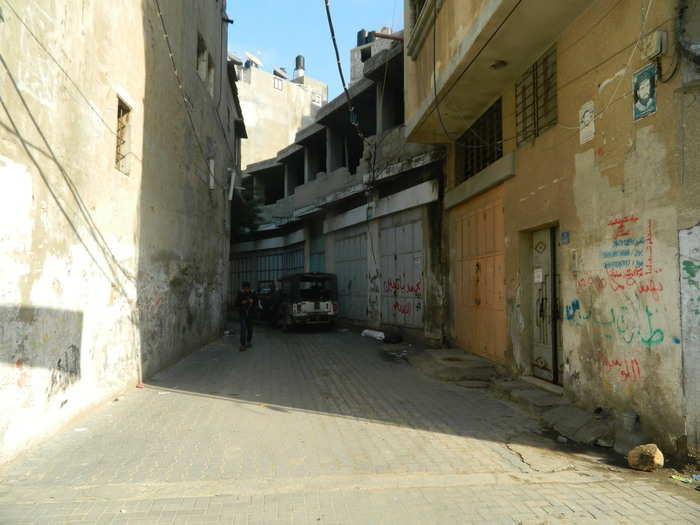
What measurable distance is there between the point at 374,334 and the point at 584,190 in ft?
34.2

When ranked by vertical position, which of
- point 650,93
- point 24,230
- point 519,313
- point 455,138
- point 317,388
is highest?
point 455,138

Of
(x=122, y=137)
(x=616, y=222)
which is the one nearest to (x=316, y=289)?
(x=122, y=137)

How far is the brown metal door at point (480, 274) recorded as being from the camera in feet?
31.2

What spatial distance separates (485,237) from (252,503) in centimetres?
771

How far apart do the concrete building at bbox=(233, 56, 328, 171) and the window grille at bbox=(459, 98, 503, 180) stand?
27.4 metres

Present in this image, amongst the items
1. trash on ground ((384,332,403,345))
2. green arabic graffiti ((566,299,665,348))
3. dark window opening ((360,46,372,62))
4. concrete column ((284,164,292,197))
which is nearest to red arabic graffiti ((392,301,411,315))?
trash on ground ((384,332,403,345))

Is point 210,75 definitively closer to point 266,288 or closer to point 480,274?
point 480,274

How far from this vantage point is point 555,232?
7.70m

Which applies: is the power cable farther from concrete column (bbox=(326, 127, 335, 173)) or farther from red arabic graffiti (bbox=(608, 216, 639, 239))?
red arabic graffiti (bbox=(608, 216, 639, 239))

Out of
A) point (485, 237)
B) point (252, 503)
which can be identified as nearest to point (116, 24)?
point (252, 503)

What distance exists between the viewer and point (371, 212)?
57.5 feet

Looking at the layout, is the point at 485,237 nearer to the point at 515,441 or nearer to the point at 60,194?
the point at 515,441

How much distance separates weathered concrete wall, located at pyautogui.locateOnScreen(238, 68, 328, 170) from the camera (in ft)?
126

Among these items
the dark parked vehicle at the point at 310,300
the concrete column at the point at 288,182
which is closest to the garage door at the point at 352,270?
the dark parked vehicle at the point at 310,300
